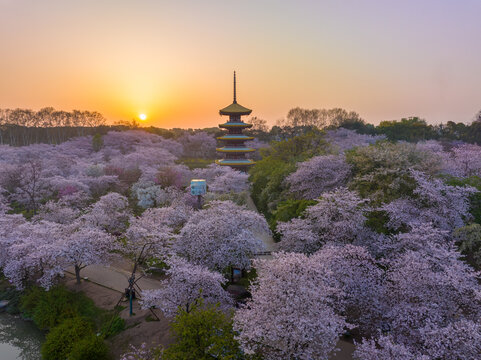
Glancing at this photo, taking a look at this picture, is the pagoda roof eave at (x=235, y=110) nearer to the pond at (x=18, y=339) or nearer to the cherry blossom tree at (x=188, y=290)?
the cherry blossom tree at (x=188, y=290)

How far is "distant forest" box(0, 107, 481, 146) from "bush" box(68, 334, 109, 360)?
196 ft

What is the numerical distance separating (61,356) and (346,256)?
1403 centimetres

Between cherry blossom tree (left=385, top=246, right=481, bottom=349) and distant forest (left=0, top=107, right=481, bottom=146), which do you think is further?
distant forest (left=0, top=107, right=481, bottom=146)

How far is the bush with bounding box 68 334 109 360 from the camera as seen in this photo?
1241 cm

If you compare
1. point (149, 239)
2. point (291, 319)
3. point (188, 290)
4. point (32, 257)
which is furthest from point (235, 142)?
point (291, 319)

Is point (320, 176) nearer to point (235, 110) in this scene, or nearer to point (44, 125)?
point (235, 110)

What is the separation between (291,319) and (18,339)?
15752 mm

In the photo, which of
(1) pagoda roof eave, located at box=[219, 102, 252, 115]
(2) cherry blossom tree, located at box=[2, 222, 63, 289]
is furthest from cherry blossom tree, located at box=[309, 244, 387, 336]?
(1) pagoda roof eave, located at box=[219, 102, 252, 115]

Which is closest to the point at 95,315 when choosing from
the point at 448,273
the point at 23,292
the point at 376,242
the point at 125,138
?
the point at 23,292

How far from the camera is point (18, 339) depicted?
1517cm

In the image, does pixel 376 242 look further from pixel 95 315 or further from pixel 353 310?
pixel 95 315

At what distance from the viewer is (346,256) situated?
12312mm

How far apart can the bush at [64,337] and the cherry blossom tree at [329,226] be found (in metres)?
11.3

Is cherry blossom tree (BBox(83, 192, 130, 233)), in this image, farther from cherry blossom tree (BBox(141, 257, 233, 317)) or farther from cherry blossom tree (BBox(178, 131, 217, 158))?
cherry blossom tree (BBox(178, 131, 217, 158))
